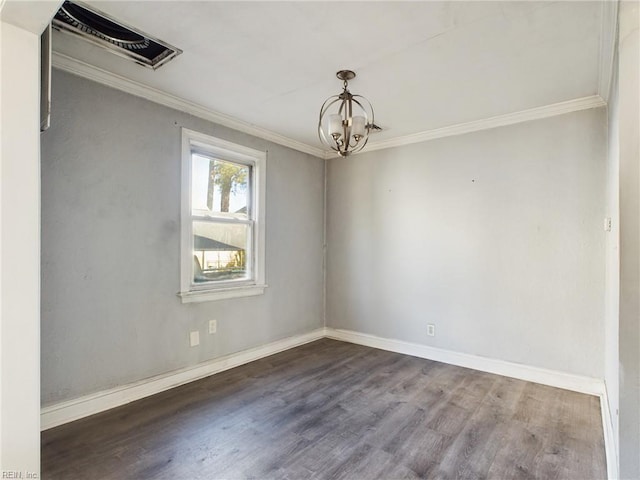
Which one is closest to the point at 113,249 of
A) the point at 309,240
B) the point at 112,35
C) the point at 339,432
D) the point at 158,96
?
the point at 158,96

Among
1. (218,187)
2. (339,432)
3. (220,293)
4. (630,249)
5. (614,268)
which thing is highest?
(218,187)

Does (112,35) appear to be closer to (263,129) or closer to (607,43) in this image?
(263,129)

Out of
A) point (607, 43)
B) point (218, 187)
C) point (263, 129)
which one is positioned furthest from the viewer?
point (263, 129)

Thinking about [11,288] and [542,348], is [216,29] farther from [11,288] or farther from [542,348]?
[542,348]

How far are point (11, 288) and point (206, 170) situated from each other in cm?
205

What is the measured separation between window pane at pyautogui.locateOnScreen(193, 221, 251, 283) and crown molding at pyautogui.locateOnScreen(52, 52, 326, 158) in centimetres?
99

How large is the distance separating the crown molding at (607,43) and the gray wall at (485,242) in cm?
41

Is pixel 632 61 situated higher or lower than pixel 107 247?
higher

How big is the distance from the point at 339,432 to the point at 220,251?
6.48 feet

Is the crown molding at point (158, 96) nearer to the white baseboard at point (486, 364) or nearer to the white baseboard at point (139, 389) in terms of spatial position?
the white baseboard at point (139, 389)

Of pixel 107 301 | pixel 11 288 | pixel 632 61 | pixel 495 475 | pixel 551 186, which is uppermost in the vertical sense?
pixel 632 61

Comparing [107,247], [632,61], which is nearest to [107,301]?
[107,247]

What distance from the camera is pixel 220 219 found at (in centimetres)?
332

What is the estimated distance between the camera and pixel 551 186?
118 inches
